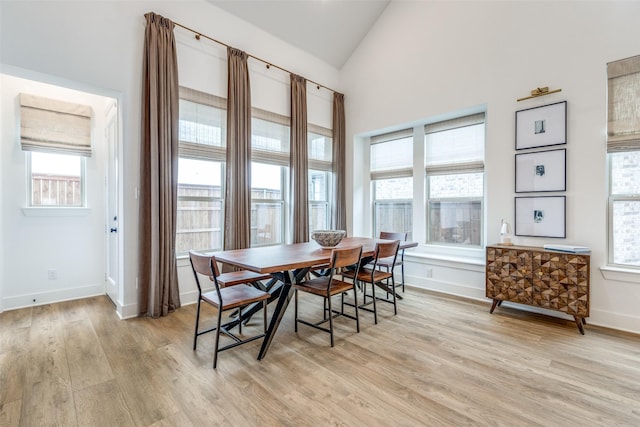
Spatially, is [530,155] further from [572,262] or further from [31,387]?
[31,387]

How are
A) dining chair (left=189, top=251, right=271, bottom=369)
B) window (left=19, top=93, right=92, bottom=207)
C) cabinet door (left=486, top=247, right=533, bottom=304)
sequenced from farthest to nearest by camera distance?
window (left=19, top=93, right=92, bottom=207)
cabinet door (left=486, top=247, right=533, bottom=304)
dining chair (left=189, top=251, right=271, bottom=369)

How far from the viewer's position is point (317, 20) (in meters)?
4.24

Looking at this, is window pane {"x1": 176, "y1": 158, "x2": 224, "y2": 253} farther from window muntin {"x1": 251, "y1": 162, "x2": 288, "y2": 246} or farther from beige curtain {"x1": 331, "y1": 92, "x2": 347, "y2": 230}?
beige curtain {"x1": 331, "y1": 92, "x2": 347, "y2": 230}

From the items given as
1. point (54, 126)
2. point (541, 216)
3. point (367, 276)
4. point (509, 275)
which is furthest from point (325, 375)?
point (54, 126)

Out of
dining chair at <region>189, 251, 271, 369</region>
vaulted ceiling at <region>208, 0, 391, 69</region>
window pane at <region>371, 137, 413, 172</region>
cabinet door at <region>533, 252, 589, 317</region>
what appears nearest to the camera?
dining chair at <region>189, 251, 271, 369</region>

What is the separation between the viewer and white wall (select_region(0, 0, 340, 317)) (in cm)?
250

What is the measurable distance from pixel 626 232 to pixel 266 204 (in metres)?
3.97

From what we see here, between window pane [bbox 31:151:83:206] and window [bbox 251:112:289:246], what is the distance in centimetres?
215

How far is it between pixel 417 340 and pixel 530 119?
2.63 meters

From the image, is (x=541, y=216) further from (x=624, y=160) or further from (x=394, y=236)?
(x=394, y=236)

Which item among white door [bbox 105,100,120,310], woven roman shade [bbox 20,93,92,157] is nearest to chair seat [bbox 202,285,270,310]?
white door [bbox 105,100,120,310]

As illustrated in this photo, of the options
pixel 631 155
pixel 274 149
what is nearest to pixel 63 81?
pixel 274 149

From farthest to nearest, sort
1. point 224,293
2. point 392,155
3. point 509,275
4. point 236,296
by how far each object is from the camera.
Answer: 1. point 392,155
2. point 509,275
3. point 224,293
4. point 236,296

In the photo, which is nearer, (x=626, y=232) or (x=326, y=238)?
(x=626, y=232)
